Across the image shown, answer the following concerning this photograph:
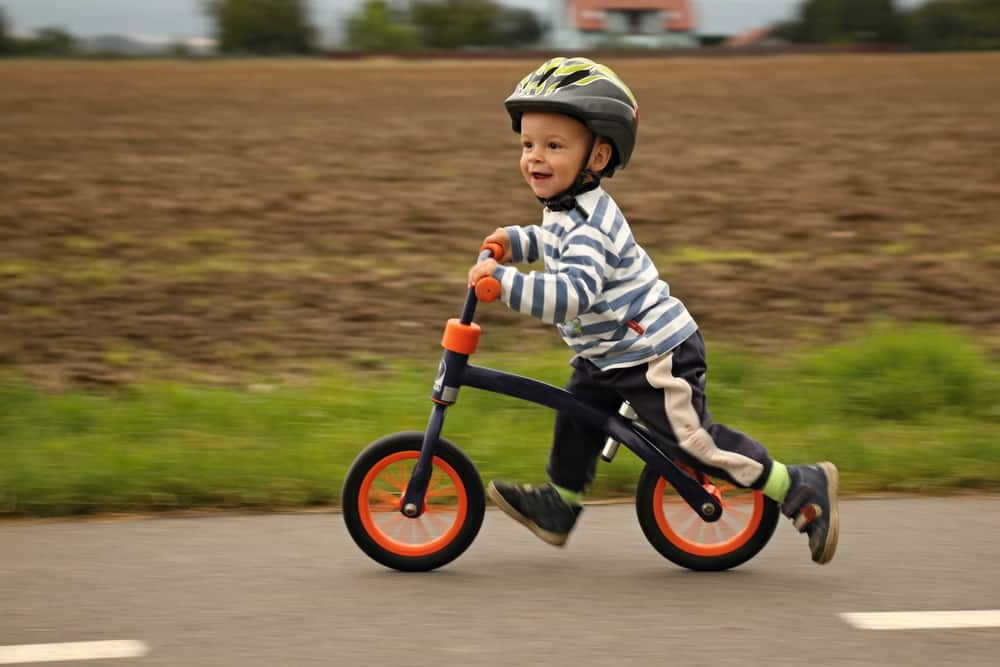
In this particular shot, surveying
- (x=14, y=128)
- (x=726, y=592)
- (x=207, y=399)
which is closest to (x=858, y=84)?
(x=14, y=128)

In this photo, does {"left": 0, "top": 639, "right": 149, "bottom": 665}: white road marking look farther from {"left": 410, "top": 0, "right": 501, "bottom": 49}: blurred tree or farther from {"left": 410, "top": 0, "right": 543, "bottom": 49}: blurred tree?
{"left": 410, "top": 0, "right": 501, "bottom": 49}: blurred tree

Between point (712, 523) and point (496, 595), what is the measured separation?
2.60 feet

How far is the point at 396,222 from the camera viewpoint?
447 inches

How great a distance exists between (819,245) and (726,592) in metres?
6.31

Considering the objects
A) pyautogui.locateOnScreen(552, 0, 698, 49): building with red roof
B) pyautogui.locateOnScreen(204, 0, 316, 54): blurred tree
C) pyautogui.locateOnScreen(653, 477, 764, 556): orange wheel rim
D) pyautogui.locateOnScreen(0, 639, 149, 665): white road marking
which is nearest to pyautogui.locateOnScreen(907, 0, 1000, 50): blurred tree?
pyautogui.locateOnScreen(204, 0, 316, 54): blurred tree

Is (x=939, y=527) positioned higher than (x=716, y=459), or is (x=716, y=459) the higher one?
(x=716, y=459)

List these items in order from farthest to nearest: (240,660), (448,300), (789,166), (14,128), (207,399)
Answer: (14,128) < (789,166) < (448,300) < (207,399) < (240,660)

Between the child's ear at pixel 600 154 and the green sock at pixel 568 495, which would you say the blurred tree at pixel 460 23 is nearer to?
the green sock at pixel 568 495

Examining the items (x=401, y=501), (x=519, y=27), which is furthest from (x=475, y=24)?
(x=401, y=501)

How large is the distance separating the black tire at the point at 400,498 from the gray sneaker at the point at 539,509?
122mm

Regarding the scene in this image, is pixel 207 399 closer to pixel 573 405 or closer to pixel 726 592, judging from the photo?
pixel 573 405

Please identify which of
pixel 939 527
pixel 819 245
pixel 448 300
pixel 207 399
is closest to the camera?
pixel 939 527

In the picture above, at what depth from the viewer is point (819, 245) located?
10.1 metres

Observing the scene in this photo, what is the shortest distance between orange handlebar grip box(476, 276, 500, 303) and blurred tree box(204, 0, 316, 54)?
66.9m
